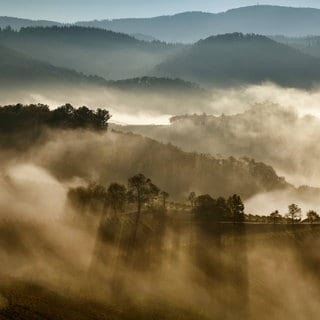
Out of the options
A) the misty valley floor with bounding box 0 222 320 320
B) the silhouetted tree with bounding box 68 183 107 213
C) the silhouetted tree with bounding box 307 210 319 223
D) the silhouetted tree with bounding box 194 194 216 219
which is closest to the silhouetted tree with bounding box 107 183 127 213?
the silhouetted tree with bounding box 68 183 107 213

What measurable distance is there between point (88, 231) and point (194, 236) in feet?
97.6

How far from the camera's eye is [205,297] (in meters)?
133

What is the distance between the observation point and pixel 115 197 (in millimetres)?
172625

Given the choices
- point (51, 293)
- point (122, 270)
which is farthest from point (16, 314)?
point (122, 270)

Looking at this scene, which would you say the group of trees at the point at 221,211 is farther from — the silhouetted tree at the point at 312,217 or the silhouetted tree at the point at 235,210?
the silhouetted tree at the point at 312,217

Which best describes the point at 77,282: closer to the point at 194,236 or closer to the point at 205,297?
the point at 205,297

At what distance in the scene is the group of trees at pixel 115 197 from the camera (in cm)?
17000

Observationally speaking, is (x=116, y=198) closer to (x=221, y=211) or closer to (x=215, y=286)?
(x=221, y=211)

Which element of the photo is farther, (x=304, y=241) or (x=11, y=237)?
(x=304, y=241)

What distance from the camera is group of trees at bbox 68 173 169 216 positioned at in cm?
17000

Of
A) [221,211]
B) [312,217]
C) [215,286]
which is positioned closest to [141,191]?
[221,211]

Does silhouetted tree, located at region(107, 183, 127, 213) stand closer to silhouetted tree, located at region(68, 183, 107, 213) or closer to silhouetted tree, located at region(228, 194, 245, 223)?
silhouetted tree, located at region(68, 183, 107, 213)

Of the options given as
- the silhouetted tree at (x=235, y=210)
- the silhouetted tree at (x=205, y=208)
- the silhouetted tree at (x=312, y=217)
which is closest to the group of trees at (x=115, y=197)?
the silhouetted tree at (x=205, y=208)

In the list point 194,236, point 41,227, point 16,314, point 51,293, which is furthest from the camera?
point 194,236
